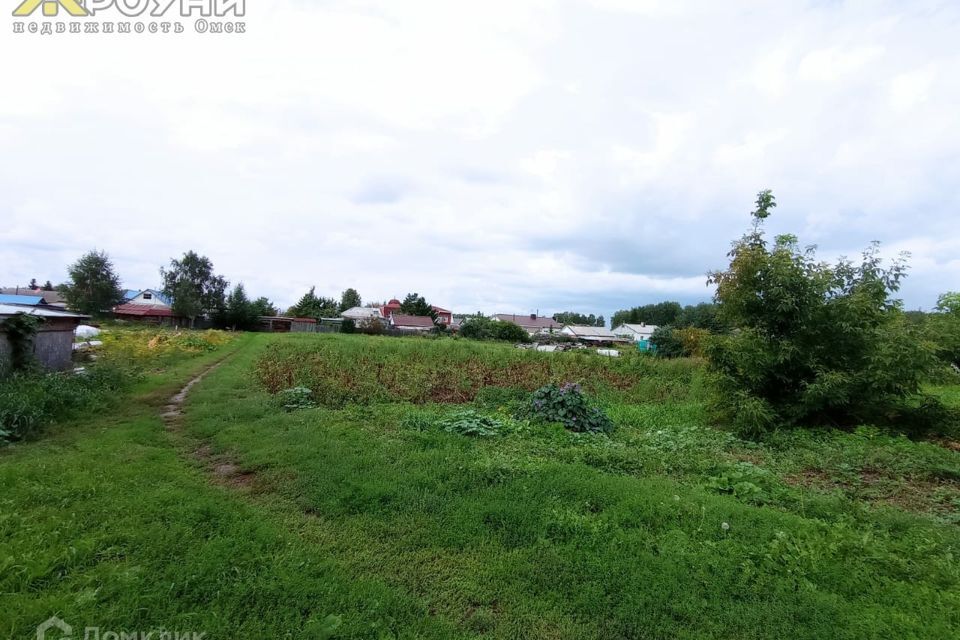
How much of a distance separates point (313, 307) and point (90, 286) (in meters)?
28.2

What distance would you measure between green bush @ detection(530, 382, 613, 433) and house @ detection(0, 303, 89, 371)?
9.73 metres

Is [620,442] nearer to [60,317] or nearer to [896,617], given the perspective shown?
[896,617]

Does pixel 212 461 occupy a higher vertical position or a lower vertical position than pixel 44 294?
lower

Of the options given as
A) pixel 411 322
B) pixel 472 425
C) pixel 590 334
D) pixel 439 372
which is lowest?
pixel 472 425

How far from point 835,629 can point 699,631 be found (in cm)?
80

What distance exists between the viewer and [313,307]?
6284cm

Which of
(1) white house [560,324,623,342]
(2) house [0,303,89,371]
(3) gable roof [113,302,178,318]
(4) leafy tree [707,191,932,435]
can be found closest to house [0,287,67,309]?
(3) gable roof [113,302,178,318]

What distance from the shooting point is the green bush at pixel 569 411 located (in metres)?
7.10

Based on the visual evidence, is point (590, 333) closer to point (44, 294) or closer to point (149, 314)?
point (149, 314)

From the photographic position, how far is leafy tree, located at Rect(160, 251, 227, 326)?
40.6m

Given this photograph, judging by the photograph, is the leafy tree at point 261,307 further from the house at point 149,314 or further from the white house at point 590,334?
the white house at point 590,334

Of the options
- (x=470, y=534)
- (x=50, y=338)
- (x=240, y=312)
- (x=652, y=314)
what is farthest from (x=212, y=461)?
(x=652, y=314)

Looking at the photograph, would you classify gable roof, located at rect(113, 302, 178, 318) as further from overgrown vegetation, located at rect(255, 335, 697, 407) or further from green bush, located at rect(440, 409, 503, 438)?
green bush, located at rect(440, 409, 503, 438)

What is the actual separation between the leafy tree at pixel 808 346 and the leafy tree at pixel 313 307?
58.7m
